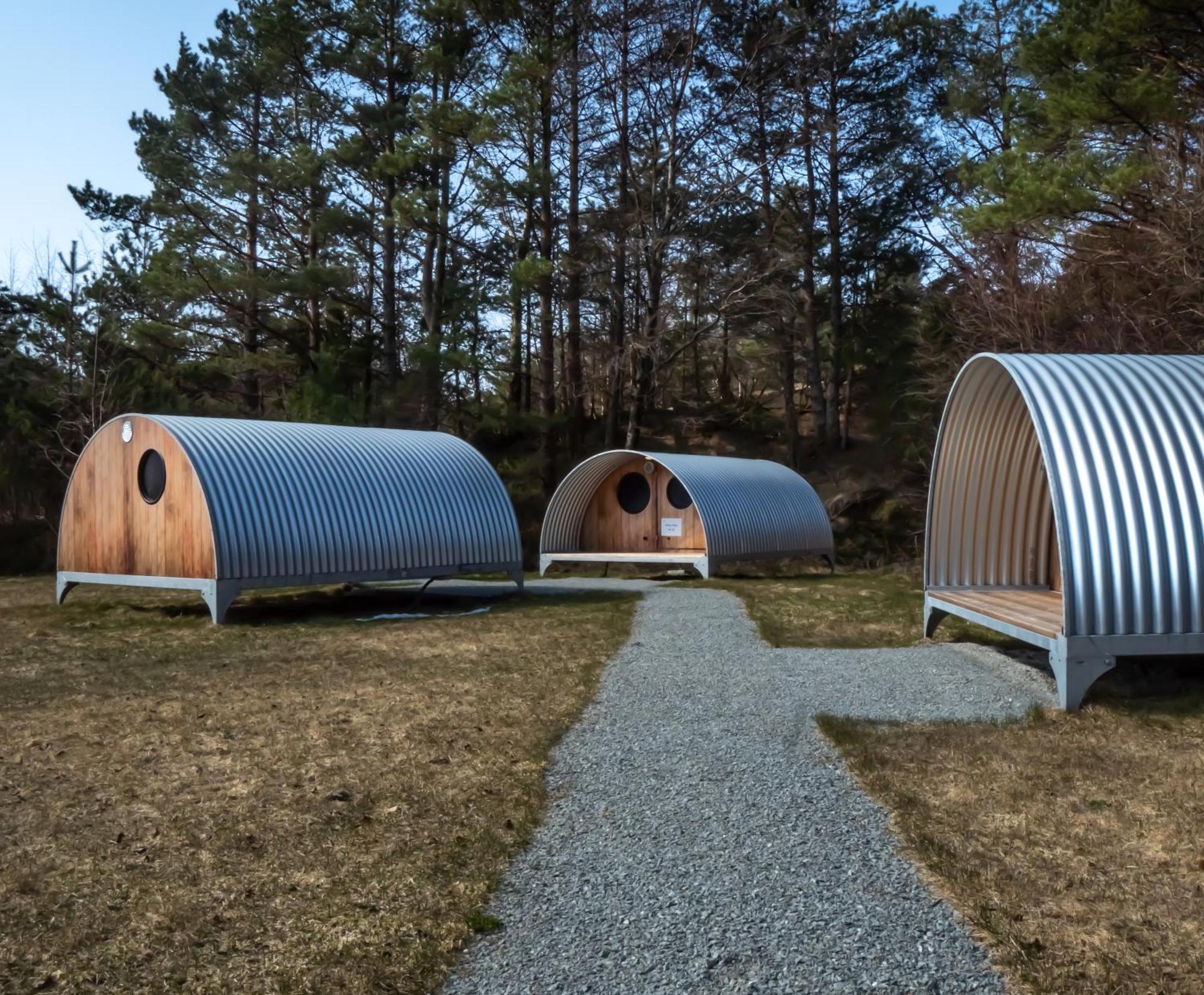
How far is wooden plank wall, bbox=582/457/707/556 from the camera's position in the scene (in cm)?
2394

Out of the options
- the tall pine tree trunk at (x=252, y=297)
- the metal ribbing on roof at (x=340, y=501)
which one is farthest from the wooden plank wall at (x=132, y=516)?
the tall pine tree trunk at (x=252, y=297)

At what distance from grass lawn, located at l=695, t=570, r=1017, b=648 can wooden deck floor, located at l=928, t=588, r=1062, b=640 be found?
20.7 inches

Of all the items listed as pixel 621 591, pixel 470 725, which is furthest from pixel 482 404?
pixel 470 725

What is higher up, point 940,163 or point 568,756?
point 940,163

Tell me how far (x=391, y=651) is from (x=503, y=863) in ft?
23.3

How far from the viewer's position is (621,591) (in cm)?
1930

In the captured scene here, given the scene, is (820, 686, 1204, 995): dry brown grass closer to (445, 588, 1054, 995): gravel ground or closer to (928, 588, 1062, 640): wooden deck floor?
(445, 588, 1054, 995): gravel ground

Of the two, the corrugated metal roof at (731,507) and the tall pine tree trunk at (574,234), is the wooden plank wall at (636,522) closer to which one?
the corrugated metal roof at (731,507)

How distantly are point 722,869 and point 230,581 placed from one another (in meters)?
11.0

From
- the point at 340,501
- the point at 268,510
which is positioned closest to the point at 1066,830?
the point at 268,510

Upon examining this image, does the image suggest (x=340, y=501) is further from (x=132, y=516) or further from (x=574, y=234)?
(x=574, y=234)

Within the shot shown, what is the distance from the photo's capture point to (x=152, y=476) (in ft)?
52.7

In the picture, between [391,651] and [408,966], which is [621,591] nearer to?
[391,651]

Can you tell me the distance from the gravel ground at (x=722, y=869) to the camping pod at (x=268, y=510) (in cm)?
737
